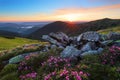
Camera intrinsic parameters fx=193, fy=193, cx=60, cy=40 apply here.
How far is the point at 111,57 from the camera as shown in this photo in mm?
12352

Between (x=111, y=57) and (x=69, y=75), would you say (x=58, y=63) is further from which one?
(x=111, y=57)

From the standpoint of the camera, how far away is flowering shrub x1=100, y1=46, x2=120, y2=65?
472 inches

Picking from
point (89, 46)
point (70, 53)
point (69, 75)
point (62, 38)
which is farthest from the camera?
point (62, 38)

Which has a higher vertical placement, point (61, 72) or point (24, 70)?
point (61, 72)

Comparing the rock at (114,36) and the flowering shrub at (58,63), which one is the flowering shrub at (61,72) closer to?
the flowering shrub at (58,63)

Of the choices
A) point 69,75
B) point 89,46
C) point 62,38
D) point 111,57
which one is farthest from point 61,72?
point 62,38

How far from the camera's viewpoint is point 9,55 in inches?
664

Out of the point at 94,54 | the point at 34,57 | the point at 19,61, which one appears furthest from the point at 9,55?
the point at 94,54

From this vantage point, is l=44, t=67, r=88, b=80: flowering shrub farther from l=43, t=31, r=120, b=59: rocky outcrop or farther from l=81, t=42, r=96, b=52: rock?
l=81, t=42, r=96, b=52: rock

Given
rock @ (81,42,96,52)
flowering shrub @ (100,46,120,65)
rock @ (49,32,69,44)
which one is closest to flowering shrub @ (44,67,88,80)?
flowering shrub @ (100,46,120,65)

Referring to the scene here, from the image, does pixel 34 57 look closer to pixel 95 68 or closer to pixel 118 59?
pixel 95 68

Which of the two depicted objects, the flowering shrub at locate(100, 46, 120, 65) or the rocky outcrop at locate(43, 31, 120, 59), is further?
the rocky outcrop at locate(43, 31, 120, 59)

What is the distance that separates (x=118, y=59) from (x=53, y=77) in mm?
4963

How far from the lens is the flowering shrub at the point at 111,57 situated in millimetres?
11984
